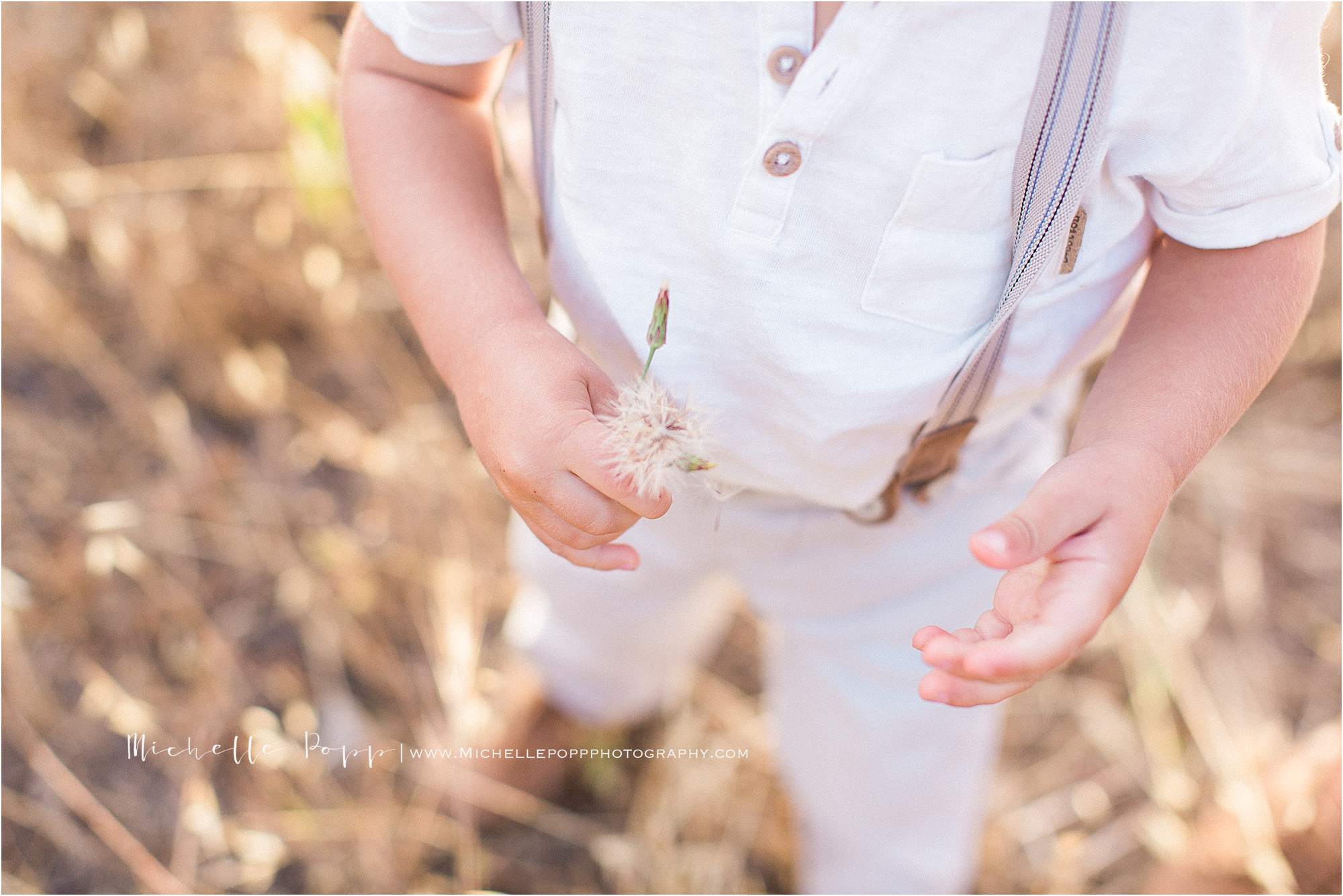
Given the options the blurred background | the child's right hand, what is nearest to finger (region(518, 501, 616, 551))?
the child's right hand

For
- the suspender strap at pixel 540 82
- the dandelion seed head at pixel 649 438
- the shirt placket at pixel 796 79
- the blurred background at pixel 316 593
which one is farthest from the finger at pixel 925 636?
the blurred background at pixel 316 593

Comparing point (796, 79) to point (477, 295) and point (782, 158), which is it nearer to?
point (782, 158)

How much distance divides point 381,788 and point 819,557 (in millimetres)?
728

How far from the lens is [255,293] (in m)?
1.51

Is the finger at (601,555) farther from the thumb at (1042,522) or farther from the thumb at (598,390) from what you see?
the thumb at (1042,522)

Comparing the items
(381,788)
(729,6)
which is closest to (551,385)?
(729,6)

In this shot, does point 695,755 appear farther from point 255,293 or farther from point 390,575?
point 255,293

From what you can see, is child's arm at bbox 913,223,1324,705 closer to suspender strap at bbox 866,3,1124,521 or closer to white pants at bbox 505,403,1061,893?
suspender strap at bbox 866,3,1124,521

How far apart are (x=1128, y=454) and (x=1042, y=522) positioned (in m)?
0.09

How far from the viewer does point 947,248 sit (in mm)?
573

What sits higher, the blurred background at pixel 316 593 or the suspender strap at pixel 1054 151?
the suspender strap at pixel 1054 151

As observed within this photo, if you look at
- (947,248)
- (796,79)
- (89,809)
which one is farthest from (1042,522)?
(89,809)

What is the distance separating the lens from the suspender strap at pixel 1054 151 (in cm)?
50

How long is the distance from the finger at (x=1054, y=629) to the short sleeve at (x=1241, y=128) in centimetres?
23
